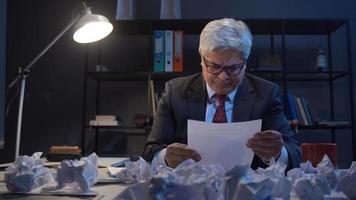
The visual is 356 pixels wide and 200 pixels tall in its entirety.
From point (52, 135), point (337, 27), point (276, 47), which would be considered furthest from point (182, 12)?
point (52, 135)

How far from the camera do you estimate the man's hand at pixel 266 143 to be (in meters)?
1.15

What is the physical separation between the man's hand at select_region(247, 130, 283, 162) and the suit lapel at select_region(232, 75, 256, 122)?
0.34 m

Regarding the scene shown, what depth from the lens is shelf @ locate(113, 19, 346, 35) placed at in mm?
2764

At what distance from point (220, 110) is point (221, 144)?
1.28 ft

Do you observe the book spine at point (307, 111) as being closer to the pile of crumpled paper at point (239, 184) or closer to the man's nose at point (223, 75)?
the man's nose at point (223, 75)

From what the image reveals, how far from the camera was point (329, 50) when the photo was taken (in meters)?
3.00

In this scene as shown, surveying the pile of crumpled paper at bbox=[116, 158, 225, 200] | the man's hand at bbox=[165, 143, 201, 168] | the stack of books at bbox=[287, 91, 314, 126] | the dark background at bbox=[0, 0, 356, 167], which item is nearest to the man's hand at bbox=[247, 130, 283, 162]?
the man's hand at bbox=[165, 143, 201, 168]

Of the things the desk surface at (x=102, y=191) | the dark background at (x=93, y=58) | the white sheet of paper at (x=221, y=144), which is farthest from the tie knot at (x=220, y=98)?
the dark background at (x=93, y=58)

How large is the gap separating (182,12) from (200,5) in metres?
0.16

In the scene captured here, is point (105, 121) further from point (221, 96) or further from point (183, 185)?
point (183, 185)

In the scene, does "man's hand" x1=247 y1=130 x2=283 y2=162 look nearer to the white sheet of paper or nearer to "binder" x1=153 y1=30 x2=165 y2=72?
the white sheet of paper

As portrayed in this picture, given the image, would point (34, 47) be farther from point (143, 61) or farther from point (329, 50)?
point (329, 50)

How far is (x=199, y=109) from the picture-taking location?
5.14ft

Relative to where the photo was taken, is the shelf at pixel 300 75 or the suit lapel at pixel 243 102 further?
the shelf at pixel 300 75
